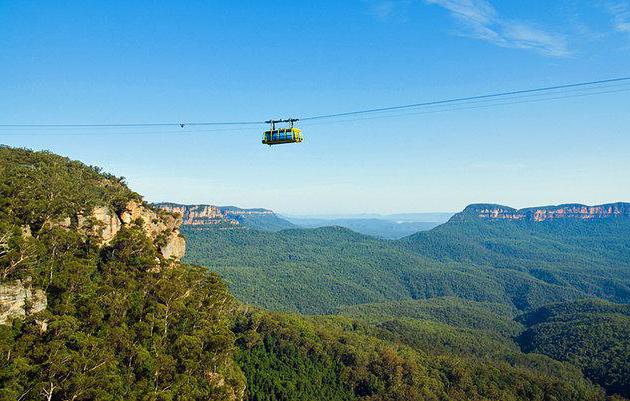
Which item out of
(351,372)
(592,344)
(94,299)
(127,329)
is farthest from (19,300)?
(592,344)

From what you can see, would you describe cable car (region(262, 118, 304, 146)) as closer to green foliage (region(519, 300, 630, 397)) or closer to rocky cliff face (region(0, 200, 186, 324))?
rocky cliff face (region(0, 200, 186, 324))

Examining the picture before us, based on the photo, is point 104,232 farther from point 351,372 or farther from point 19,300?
point 351,372

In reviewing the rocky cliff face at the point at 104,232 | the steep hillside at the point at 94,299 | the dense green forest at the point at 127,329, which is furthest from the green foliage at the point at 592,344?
the rocky cliff face at the point at 104,232

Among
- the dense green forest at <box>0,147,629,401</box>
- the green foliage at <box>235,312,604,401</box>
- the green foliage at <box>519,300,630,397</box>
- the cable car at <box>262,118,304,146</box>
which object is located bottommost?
the green foliage at <box>519,300,630,397</box>

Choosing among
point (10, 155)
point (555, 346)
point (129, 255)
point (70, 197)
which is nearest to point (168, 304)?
point (129, 255)

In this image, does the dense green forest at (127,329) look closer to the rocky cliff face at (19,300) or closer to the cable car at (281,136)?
the rocky cliff face at (19,300)

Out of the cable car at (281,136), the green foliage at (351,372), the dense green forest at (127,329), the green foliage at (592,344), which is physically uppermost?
the cable car at (281,136)

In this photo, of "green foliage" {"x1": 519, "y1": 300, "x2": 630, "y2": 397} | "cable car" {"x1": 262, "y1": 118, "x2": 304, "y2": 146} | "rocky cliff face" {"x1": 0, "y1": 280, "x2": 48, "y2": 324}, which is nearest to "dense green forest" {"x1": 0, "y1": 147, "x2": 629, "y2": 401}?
"rocky cliff face" {"x1": 0, "y1": 280, "x2": 48, "y2": 324}

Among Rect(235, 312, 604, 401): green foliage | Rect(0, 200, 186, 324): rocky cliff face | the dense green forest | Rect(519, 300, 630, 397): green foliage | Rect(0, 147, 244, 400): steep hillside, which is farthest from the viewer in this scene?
Rect(519, 300, 630, 397): green foliage
